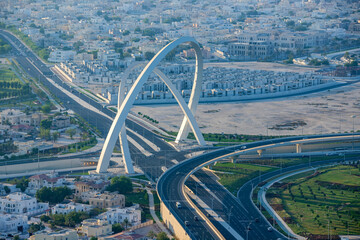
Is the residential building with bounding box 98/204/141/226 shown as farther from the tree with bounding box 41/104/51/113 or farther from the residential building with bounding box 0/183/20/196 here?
the tree with bounding box 41/104/51/113

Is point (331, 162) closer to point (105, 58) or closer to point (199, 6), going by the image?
point (105, 58)

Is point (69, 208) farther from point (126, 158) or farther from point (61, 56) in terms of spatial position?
point (61, 56)

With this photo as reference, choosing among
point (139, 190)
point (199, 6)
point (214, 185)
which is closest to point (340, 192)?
point (214, 185)

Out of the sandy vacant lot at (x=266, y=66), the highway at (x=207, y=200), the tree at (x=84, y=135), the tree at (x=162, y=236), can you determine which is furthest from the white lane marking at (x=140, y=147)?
the sandy vacant lot at (x=266, y=66)

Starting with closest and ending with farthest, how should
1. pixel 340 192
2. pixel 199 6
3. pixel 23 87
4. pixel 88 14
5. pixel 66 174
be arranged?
pixel 340 192
pixel 66 174
pixel 23 87
pixel 88 14
pixel 199 6

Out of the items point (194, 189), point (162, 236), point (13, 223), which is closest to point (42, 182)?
point (13, 223)

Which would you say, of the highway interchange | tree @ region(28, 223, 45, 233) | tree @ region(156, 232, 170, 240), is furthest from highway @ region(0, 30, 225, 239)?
tree @ region(28, 223, 45, 233)
